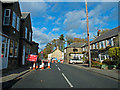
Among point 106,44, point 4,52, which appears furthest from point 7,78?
point 106,44

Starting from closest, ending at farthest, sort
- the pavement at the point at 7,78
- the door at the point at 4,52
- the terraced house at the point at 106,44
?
the pavement at the point at 7,78, the door at the point at 4,52, the terraced house at the point at 106,44

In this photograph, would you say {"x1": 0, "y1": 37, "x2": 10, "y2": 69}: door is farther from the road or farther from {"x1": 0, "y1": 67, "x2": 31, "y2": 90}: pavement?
the road

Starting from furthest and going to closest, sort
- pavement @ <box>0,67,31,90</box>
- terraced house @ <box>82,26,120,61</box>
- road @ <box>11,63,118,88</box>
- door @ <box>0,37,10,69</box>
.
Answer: terraced house @ <box>82,26,120,61</box>
door @ <box>0,37,10,69</box>
road @ <box>11,63,118,88</box>
pavement @ <box>0,67,31,90</box>

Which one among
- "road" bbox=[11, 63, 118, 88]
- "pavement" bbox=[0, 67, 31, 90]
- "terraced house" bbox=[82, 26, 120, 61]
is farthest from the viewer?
"terraced house" bbox=[82, 26, 120, 61]

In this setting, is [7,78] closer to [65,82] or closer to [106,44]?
[65,82]

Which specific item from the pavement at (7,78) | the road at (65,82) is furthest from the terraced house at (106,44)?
the pavement at (7,78)

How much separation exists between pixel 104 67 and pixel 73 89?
11.7 m

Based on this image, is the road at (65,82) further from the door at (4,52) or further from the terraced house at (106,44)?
the terraced house at (106,44)

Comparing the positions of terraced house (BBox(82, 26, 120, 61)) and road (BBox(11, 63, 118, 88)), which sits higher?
terraced house (BBox(82, 26, 120, 61))

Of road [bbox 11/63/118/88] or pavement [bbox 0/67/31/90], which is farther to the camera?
road [bbox 11/63/118/88]

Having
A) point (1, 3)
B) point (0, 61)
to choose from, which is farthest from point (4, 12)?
point (0, 61)

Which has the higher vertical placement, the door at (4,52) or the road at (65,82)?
the door at (4,52)

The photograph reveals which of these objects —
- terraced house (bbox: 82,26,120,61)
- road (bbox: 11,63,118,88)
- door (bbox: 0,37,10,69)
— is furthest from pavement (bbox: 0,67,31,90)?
terraced house (bbox: 82,26,120,61)

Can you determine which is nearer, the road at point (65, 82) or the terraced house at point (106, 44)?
the road at point (65, 82)
